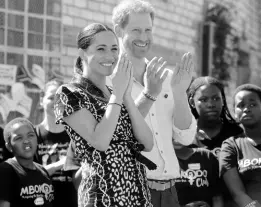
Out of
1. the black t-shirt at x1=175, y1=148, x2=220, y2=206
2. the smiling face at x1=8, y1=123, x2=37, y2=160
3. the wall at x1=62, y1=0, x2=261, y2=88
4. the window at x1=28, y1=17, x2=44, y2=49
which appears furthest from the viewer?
the wall at x1=62, y1=0, x2=261, y2=88

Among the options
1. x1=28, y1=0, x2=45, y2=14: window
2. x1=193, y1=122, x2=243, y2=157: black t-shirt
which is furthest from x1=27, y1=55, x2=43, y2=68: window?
x1=193, y1=122, x2=243, y2=157: black t-shirt

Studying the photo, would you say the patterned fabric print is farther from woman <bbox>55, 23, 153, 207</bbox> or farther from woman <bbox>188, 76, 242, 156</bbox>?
woman <bbox>188, 76, 242, 156</bbox>

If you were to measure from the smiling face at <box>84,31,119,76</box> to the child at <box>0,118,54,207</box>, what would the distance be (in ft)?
4.30

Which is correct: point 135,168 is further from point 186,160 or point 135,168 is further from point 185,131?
point 186,160

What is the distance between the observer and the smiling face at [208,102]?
4379 mm

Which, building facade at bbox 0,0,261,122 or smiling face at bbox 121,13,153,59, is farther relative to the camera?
building facade at bbox 0,0,261,122

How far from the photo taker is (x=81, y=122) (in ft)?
8.61

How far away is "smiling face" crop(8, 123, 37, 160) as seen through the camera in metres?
3.97

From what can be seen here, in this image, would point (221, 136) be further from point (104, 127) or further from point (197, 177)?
point (104, 127)

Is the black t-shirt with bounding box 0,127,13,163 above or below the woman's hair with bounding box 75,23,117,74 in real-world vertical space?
below

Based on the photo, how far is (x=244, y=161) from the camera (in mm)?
4066

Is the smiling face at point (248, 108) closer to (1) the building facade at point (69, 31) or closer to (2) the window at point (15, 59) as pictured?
(1) the building facade at point (69, 31)

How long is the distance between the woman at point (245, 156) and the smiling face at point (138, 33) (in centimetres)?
122

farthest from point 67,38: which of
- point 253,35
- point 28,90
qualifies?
point 253,35
